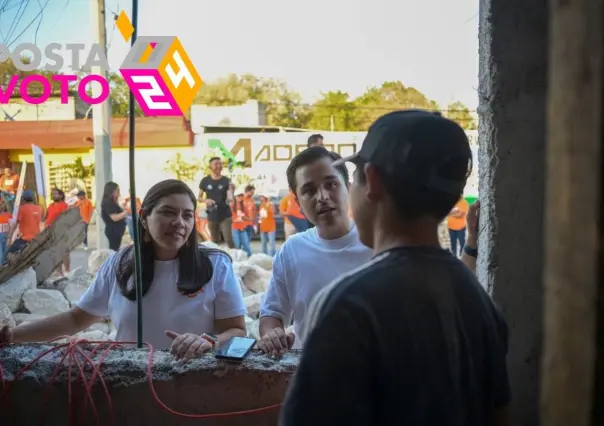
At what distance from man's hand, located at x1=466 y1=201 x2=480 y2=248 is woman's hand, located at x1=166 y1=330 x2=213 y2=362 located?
38.4 inches

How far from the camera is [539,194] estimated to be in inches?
66.9

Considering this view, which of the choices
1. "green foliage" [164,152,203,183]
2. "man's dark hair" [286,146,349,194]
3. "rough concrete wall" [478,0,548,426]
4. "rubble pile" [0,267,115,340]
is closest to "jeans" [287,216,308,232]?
"rubble pile" [0,267,115,340]

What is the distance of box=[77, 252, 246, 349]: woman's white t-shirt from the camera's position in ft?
7.52

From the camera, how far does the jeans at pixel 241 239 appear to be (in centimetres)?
989

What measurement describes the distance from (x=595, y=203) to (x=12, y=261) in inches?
270

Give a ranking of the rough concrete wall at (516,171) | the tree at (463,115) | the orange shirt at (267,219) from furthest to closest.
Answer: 1. the tree at (463,115)
2. the orange shirt at (267,219)
3. the rough concrete wall at (516,171)

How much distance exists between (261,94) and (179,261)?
23711mm

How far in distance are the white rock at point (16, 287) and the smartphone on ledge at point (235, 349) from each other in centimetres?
479

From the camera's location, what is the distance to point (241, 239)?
9953 millimetres

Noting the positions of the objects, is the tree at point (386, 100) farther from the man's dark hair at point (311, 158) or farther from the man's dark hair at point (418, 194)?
the man's dark hair at point (418, 194)

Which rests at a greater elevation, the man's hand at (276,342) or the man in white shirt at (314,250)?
the man in white shirt at (314,250)

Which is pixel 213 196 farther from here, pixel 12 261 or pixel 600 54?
pixel 600 54

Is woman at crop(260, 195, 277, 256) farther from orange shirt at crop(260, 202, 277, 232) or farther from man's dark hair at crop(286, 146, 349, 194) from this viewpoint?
man's dark hair at crop(286, 146, 349, 194)

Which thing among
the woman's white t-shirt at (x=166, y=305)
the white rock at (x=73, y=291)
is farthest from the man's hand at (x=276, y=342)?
the white rock at (x=73, y=291)
